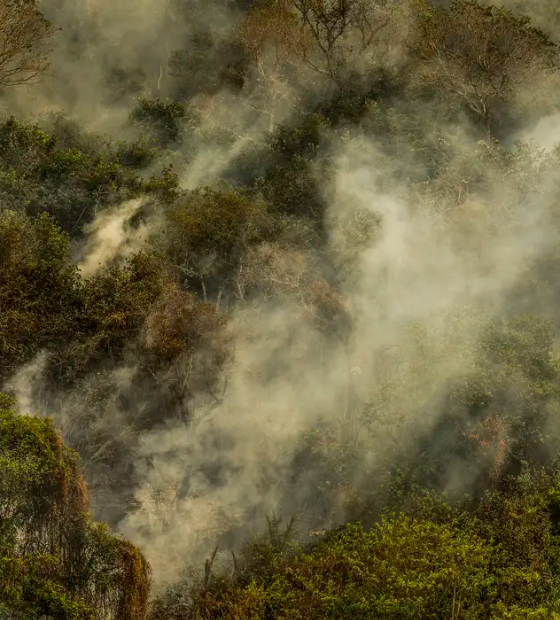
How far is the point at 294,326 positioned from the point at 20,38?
49.4 feet

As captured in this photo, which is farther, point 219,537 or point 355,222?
point 355,222

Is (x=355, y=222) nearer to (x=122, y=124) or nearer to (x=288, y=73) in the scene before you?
(x=288, y=73)


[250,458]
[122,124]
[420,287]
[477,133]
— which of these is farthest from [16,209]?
[477,133]

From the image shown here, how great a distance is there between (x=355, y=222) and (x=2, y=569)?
16885 millimetres

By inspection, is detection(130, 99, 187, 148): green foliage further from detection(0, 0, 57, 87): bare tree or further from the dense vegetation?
detection(0, 0, 57, 87): bare tree

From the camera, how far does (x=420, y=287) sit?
29.0m

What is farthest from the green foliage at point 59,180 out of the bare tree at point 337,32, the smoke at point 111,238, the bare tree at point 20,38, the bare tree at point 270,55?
the bare tree at point 337,32

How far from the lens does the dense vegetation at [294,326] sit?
65.9ft

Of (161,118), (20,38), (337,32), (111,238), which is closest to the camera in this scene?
(111,238)

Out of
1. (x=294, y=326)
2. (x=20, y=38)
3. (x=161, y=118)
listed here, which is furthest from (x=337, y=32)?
(x=294, y=326)

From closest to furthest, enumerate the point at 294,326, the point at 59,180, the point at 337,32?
the point at 294,326 < the point at 59,180 < the point at 337,32

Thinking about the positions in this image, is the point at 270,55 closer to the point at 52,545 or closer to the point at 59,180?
the point at 59,180

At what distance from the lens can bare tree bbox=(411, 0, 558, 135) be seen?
103 feet

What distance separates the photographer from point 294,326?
28.9 metres
